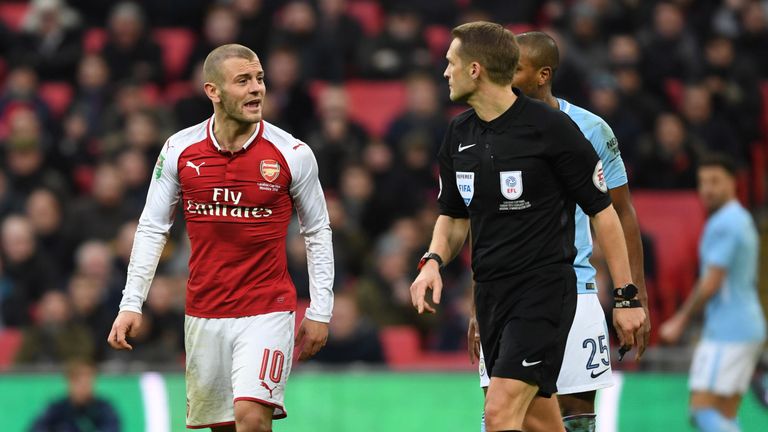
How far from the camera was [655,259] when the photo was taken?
A: 1256 centimetres

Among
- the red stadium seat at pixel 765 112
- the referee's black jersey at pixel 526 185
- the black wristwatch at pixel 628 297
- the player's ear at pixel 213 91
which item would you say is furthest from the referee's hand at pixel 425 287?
the red stadium seat at pixel 765 112

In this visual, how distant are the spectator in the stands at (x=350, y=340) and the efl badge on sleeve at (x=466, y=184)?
510cm

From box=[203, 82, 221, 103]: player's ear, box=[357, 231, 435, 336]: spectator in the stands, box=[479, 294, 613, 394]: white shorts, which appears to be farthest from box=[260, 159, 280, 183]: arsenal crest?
box=[357, 231, 435, 336]: spectator in the stands

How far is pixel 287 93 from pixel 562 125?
8.47 meters

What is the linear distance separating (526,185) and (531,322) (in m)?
0.60

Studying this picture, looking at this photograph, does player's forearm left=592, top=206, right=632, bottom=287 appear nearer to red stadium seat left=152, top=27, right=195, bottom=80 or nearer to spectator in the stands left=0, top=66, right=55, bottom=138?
spectator in the stands left=0, top=66, right=55, bottom=138

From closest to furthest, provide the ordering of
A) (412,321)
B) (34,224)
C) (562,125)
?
(562,125), (412,321), (34,224)

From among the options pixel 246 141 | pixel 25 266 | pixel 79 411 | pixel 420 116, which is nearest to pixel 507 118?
pixel 246 141

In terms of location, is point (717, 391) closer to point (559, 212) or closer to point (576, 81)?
point (559, 212)

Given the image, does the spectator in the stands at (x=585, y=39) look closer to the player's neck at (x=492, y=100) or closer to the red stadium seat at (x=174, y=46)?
the red stadium seat at (x=174, y=46)

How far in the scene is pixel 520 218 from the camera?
620cm

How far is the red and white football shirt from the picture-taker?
671 centimetres

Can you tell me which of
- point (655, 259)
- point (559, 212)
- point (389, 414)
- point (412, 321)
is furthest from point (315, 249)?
point (655, 259)

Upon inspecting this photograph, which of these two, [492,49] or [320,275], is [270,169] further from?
[492,49]
